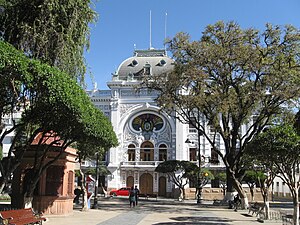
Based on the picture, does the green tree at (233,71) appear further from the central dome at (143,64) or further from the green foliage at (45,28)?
the central dome at (143,64)

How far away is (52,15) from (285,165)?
1055 cm

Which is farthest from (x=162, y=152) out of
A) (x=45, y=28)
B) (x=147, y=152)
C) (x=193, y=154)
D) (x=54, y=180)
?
(x=45, y=28)

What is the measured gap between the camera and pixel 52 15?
1449cm

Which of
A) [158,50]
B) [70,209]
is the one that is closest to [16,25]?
[70,209]

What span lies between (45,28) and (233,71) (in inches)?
557

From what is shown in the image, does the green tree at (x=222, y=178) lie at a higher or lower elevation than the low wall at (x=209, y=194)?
higher

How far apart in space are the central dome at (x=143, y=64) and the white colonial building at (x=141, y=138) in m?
0.46

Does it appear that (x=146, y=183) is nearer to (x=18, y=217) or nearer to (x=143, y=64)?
(x=143, y=64)

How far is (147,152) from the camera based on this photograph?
4938cm

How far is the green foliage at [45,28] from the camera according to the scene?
46.6 feet

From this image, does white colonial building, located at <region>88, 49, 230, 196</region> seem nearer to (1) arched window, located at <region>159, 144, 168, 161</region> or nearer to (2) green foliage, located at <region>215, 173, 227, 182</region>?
(1) arched window, located at <region>159, 144, 168, 161</region>

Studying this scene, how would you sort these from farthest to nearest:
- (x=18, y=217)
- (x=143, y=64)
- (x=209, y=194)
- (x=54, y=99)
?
(x=143, y=64)
(x=209, y=194)
(x=18, y=217)
(x=54, y=99)

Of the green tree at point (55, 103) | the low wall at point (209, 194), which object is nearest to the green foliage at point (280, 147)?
the green tree at point (55, 103)

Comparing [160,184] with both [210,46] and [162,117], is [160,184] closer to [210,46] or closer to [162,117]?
[162,117]
